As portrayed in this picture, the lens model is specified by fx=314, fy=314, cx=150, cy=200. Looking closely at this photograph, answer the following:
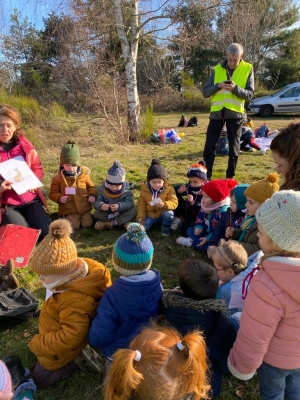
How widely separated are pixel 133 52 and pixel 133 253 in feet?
31.0

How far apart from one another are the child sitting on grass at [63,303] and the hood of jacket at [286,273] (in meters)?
1.16

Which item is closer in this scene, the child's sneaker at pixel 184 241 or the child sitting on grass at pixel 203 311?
the child sitting on grass at pixel 203 311

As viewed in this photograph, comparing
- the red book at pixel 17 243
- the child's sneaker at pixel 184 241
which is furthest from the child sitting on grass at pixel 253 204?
the red book at pixel 17 243

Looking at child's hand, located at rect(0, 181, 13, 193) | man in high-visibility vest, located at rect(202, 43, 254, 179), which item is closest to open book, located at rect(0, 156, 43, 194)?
child's hand, located at rect(0, 181, 13, 193)

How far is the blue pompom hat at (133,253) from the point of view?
194cm

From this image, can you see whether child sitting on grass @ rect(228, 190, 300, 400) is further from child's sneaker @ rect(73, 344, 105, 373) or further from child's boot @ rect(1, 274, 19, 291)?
child's boot @ rect(1, 274, 19, 291)

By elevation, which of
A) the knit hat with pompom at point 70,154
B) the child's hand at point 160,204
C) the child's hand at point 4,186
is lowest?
the child's hand at point 160,204

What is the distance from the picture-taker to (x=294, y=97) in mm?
15508

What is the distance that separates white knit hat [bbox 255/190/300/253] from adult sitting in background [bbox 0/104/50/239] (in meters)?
3.26

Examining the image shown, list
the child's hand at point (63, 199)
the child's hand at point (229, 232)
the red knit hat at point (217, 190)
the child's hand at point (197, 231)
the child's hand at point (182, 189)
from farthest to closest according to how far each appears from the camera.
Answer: the child's hand at point (182, 189) → the child's hand at point (63, 199) → the child's hand at point (197, 231) → the red knit hat at point (217, 190) → the child's hand at point (229, 232)

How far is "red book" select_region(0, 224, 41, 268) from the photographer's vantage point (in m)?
3.64

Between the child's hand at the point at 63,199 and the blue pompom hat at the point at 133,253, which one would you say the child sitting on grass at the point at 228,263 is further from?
the child's hand at the point at 63,199

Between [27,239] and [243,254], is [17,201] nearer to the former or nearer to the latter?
[27,239]

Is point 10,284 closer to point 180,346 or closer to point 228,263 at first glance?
point 228,263
